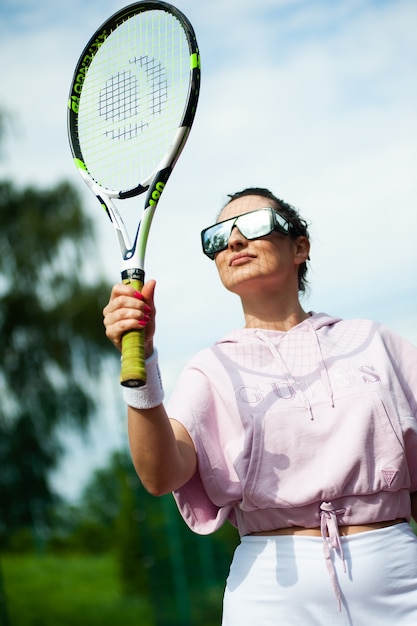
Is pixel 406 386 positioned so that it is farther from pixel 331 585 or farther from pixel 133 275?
pixel 133 275

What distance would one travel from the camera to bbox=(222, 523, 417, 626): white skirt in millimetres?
2215

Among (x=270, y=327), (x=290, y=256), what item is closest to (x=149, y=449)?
(x=270, y=327)

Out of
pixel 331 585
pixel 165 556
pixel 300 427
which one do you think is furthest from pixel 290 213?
pixel 165 556

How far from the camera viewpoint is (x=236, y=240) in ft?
8.37

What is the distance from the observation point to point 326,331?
2598mm

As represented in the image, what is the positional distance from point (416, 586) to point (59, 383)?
11.2 metres

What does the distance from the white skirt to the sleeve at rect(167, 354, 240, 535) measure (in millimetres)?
169

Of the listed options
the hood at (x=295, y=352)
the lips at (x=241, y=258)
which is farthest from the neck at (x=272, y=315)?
the lips at (x=241, y=258)

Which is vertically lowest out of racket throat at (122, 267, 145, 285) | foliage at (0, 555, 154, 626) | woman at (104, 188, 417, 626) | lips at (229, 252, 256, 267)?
foliage at (0, 555, 154, 626)

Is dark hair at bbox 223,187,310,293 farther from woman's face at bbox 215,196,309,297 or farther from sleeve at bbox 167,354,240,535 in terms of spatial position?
sleeve at bbox 167,354,240,535

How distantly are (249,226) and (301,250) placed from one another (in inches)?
10.8

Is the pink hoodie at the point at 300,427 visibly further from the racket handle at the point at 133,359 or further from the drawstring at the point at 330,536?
the racket handle at the point at 133,359

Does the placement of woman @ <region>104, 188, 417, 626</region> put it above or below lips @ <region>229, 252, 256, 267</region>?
below

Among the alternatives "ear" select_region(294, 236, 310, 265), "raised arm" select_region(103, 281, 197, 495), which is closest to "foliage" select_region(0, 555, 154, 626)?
"ear" select_region(294, 236, 310, 265)
